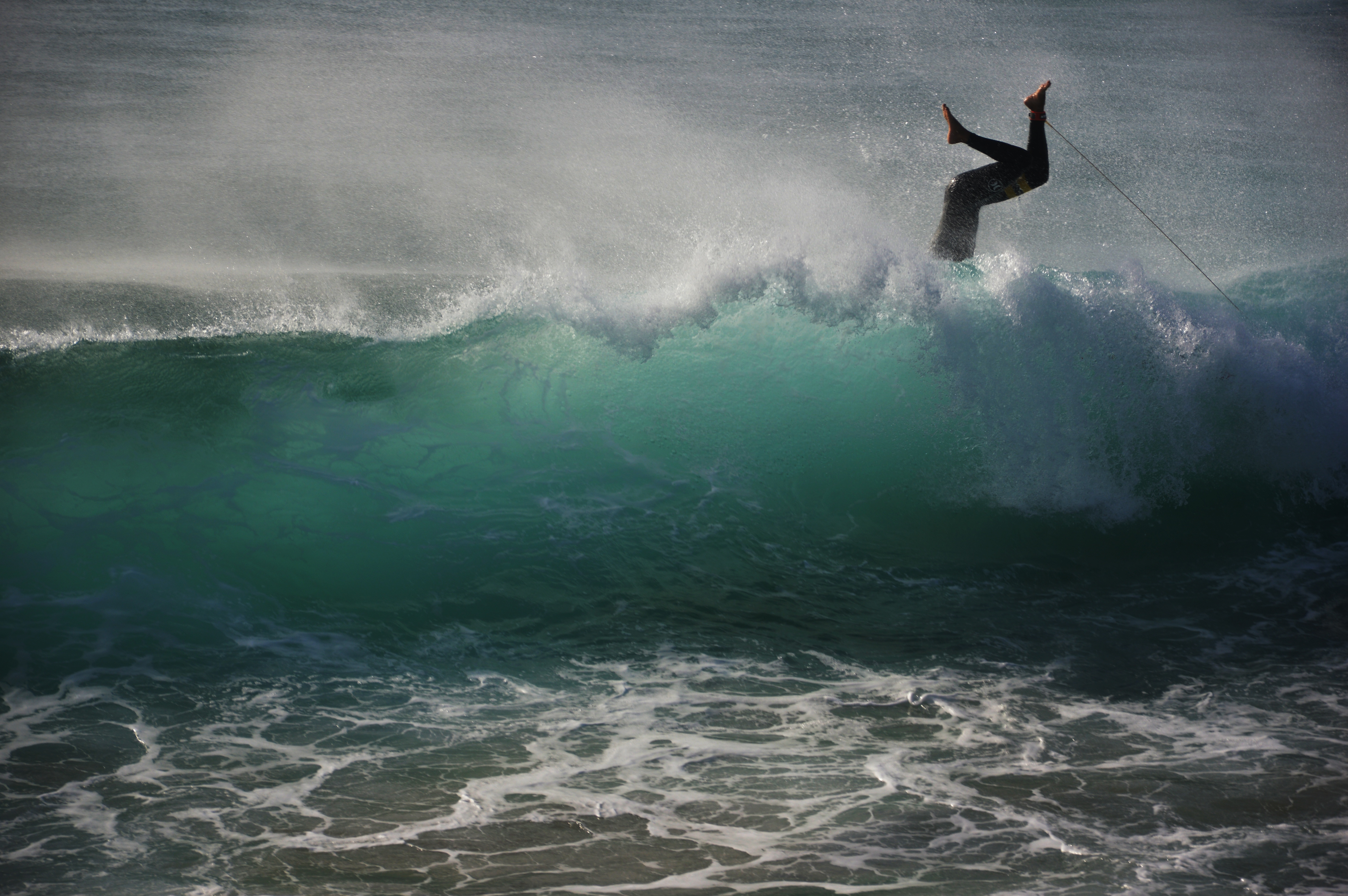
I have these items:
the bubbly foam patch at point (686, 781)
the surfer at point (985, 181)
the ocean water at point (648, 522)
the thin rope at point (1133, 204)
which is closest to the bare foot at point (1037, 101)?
the surfer at point (985, 181)

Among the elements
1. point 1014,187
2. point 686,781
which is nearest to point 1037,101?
point 1014,187

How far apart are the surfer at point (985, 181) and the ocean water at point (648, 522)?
0.23 meters

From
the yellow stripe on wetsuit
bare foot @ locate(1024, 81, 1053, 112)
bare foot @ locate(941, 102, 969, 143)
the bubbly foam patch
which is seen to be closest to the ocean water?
the bubbly foam patch

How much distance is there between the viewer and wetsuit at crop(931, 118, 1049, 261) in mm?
6688

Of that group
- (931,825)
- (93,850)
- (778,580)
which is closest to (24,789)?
(93,850)

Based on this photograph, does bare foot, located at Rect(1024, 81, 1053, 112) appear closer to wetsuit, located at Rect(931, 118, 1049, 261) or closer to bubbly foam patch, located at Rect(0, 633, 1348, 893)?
wetsuit, located at Rect(931, 118, 1049, 261)

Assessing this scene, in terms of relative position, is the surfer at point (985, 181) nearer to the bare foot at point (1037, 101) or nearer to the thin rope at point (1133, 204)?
the bare foot at point (1037, 101)

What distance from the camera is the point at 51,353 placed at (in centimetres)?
737

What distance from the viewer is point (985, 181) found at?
271 inches

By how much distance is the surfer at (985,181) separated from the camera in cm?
656

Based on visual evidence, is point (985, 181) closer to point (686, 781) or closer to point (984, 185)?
point (984, 185)

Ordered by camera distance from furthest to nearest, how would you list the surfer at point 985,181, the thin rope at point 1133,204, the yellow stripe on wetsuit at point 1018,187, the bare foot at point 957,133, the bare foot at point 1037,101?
the thin rope at point 1133,204 < the yellow stripe on wetsuit at point 1018,187 < the surfer at point 985,181 < the bare foot at point 1037,101 < the bare foot at point 957,133

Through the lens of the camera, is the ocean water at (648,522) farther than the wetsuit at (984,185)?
No

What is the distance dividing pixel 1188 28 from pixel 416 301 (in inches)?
634
